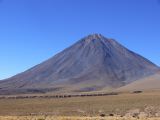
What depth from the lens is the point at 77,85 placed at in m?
196

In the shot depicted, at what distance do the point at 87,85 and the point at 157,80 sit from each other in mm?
42160

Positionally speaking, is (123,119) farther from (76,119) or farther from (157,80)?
(157,80)

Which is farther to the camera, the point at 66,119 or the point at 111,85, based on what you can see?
the point at 111,85

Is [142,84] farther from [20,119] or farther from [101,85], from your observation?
[20,119]

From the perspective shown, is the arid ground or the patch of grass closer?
the arid ground

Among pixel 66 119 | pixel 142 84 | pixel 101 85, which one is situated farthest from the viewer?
pixel 101 85

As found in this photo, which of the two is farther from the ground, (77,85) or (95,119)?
(77,85)

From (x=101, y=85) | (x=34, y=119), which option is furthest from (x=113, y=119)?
(x=101, y=85)

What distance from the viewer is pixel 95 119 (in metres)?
32.3

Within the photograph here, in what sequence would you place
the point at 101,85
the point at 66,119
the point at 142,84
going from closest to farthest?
the point at 66,119 < the point at 142,84 < the point at 101,85

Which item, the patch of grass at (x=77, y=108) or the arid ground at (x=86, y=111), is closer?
the arid ground at (x=86, y=111)

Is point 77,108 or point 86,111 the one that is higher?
point 77,108

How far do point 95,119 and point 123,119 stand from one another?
2.07 m

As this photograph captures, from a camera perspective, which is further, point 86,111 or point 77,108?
point 77,108
